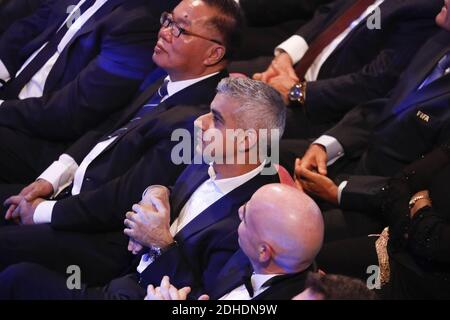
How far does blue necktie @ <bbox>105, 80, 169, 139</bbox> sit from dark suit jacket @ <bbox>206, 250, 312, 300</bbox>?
2.41 feet

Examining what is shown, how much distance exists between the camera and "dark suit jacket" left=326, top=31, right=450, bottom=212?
246 cm

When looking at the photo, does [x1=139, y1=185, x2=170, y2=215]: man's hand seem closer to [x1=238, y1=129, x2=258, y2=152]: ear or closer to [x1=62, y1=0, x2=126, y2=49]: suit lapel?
[x1=238, y1=129, x2=258, y2=152]: ear

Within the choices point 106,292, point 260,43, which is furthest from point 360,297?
point 260,43

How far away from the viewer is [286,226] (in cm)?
185

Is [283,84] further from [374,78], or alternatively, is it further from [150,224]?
[150,224]

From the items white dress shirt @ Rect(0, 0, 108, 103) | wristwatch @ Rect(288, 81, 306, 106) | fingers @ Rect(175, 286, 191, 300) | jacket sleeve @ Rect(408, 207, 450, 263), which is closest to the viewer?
→ fingers @ Rect(175, 286, 191, 300)

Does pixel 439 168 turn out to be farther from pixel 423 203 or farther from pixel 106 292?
pixel 106 292

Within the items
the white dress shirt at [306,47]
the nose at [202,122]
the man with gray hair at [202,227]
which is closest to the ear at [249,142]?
the man with gray hair at [202,227]

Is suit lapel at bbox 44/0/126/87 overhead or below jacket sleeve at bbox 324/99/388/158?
overhead

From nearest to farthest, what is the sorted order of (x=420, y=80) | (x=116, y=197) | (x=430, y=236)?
(x=430, y=236), (x=116, y=197), (x=420, y=80)

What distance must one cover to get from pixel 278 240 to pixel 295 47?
4.75ft

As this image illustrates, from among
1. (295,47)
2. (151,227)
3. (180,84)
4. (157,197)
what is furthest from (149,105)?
(295,47)

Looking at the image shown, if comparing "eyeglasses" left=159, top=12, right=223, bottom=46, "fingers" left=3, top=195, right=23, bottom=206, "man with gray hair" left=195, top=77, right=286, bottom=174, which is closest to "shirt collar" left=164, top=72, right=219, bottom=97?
"eyeglasses" left=159, top=12, right=223, bottom=46
